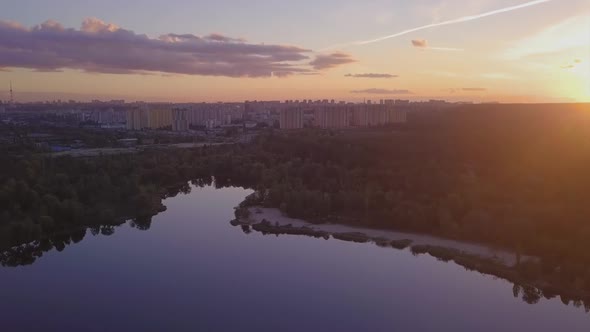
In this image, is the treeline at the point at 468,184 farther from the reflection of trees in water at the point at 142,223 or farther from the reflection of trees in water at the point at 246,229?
the reflection of trees in water at the point at 142,223

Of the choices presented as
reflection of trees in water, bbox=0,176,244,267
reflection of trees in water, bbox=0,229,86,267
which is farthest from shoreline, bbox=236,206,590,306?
reflection of trees in water, bbox=0,229,86,267

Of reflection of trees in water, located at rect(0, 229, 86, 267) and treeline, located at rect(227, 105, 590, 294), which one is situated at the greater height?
treeline, located at rect(227, 105, 590, 294)

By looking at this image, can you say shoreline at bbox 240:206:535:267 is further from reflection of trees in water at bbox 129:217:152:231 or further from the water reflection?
reflection of trees in water at bbox 129:217:152:231

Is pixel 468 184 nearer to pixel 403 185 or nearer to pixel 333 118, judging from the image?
pixel 403 185

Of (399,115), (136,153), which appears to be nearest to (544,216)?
(136,153)

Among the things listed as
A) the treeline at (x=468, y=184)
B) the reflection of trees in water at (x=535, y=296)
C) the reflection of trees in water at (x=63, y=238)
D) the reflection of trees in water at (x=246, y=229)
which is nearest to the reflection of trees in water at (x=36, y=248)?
the reflection of trees in water at (x=63, y=238)

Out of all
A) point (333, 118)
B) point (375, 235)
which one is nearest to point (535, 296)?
point (375, 235)
